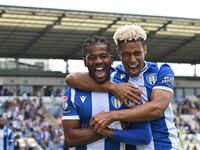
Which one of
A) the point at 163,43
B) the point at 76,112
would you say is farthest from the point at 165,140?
the point at 163,43

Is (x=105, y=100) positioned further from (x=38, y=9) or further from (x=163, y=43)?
(x=163, y=43)

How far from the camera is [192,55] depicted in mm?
34281

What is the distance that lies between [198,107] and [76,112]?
103ft

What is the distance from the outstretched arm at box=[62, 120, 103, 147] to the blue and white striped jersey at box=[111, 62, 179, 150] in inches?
14.9

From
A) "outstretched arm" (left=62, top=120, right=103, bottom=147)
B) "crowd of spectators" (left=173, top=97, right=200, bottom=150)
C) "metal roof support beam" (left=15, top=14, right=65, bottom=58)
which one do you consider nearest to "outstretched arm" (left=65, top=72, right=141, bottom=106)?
"outstretched arm" (left=62, top=120, right=103, bottom=147)

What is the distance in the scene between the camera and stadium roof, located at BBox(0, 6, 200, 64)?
24906 mm

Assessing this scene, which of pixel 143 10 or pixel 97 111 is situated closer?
pixel 97 111

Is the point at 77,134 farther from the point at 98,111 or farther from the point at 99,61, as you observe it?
the point at 99,61

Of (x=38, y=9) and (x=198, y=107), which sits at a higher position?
(x=38, y=9)

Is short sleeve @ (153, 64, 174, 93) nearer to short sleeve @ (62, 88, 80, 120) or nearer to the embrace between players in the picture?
the embrace between players

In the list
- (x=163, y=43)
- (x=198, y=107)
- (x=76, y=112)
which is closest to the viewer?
(x=76, y=112)

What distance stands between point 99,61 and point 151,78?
1.40 feet

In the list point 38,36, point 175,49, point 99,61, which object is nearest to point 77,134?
point 99,61

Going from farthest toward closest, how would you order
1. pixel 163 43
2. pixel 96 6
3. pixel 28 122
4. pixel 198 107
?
pixel 198 107, pixel 163 43, pixel 96 6, pixel 28 122
